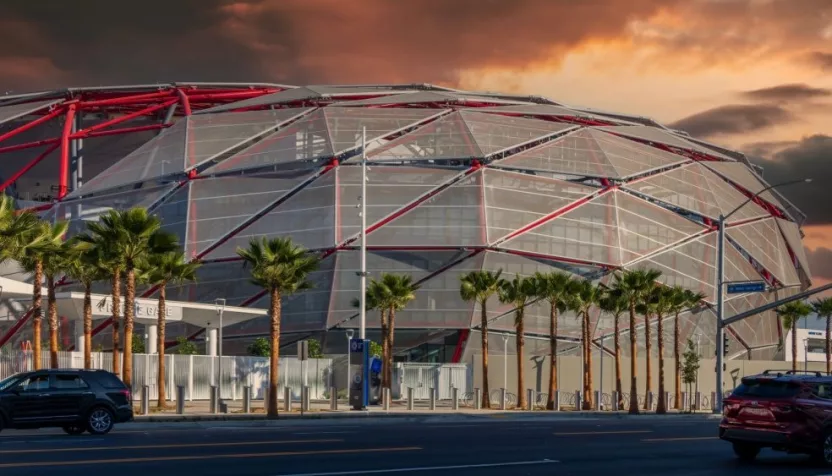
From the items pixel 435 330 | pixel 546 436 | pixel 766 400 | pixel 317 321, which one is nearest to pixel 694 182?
pixel 435 330

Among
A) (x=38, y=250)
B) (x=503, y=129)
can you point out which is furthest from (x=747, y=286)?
(x=503, y=129)

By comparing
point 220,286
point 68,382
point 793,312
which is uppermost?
point 220,286

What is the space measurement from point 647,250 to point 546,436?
60.6 metres

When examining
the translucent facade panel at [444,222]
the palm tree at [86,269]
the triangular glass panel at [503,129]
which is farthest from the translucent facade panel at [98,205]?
the palm tree at [86,269]

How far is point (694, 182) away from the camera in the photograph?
100250 millimetres

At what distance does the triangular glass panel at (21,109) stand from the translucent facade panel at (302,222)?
25.8 meters

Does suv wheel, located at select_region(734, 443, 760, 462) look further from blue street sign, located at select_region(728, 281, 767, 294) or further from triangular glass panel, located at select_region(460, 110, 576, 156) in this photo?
triangular glass panel, located at select_region(460, 110, 576, 156)

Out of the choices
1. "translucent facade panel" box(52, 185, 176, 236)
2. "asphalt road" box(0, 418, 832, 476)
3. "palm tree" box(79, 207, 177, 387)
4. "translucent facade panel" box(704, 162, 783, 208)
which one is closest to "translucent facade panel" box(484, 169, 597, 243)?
"translucent facade panel" box(704, 162, 783, 208)

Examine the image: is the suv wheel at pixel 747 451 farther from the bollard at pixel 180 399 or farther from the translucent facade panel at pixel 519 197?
the translucent facade panel at pixel 519 197

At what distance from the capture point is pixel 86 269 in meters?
59.9

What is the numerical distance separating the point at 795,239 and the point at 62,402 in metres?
92.9

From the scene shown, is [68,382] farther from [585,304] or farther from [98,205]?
[98,205]

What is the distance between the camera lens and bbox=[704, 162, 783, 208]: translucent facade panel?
10550 centimetres

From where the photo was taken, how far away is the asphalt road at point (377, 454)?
23.2 meters
